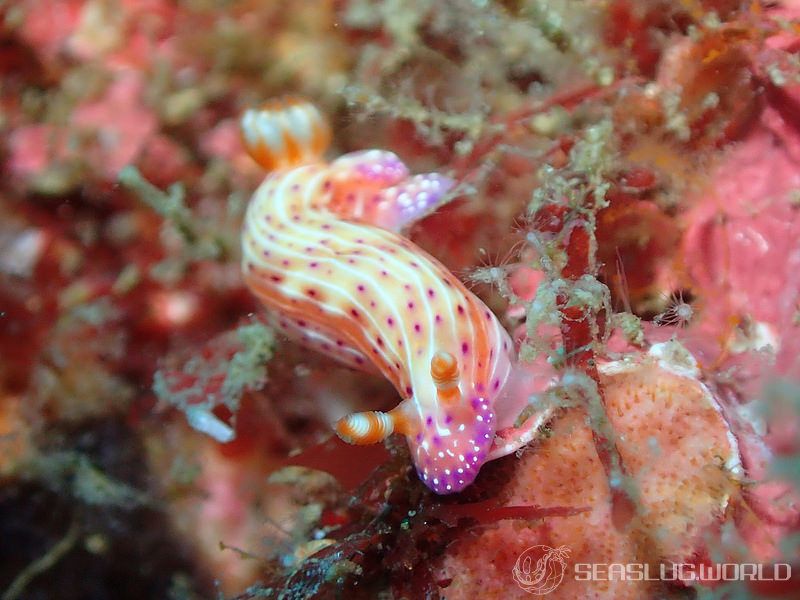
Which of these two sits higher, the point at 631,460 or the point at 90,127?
the point at 90,127

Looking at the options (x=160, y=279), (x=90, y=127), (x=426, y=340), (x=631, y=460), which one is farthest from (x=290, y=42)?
(x=631, y=460)

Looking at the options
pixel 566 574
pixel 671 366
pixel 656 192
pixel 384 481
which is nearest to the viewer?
pixel 566 574

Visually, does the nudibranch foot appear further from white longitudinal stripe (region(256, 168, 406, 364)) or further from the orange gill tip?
white longitudinal stripe (region(256, 168, 406, 364))

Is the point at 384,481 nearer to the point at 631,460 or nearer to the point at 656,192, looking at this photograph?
the point at 631,460

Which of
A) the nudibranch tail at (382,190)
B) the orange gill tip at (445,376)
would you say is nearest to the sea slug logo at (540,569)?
the orange gill tip at (445,376)

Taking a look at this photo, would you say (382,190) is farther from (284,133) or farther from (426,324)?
(426,324)

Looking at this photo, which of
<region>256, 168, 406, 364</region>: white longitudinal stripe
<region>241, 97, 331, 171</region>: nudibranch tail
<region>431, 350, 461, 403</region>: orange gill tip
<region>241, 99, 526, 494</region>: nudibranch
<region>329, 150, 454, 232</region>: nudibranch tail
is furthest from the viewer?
<region>241, 97, 331, 171</region>: nudibranch tail

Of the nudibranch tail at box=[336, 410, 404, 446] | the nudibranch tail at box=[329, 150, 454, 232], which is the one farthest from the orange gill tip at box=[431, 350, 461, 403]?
the nudibranch tail at box=[329, 150, 454, 232]
